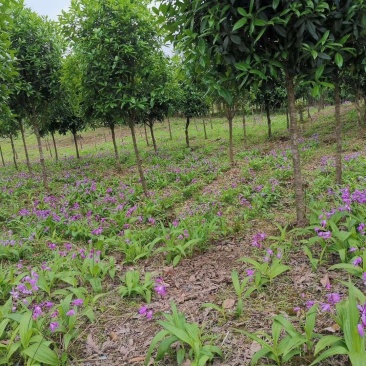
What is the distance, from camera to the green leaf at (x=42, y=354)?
2.53 metres

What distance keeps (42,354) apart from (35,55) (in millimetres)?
9013

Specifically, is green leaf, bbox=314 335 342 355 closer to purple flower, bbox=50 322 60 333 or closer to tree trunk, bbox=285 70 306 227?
purple flower, bbox=50 322 60 333

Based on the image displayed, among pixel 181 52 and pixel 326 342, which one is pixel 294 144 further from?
pixel 326 342

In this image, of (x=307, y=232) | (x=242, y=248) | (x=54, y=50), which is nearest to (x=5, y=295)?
(x=242, y=248)

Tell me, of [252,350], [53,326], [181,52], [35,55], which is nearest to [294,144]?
[181,52]

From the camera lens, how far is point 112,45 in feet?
22.7

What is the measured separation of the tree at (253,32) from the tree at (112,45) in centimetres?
293

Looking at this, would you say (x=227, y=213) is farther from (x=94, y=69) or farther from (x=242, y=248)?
(x=94, y=69)

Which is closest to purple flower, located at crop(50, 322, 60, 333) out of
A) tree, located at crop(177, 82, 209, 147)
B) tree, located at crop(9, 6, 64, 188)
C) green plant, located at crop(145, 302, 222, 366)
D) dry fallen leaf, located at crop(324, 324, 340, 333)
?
green plant, located at crop(145, 302, 222, 366)

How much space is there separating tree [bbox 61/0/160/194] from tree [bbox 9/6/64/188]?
7.95 ft

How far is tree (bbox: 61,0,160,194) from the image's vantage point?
685cm

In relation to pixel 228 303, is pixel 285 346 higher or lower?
higher

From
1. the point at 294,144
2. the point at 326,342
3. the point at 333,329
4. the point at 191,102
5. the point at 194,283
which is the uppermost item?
the point at 191,102

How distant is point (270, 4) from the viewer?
3568 mm
